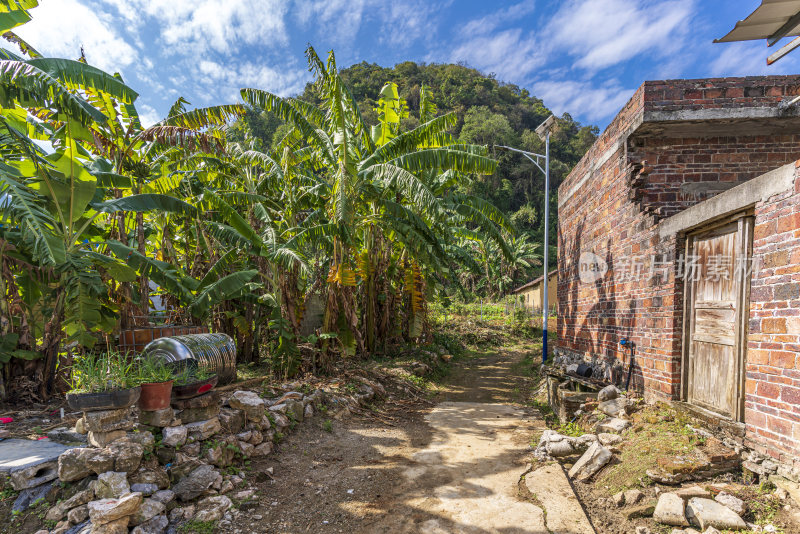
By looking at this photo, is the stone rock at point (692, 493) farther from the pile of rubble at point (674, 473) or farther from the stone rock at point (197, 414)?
the stone rock at point (197, 414)

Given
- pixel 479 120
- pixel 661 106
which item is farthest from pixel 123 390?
pixel 479 120

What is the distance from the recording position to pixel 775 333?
143 inches

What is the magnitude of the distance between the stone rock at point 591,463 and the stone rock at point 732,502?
3.62 ft

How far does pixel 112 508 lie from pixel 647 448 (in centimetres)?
494

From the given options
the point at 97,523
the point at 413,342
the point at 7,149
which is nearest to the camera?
the point at 97,523

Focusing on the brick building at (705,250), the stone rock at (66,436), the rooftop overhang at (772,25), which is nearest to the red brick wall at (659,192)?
the brick building at (705,250)

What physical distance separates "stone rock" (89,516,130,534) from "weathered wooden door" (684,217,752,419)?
5670 millimetres

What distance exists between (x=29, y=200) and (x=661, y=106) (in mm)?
8131

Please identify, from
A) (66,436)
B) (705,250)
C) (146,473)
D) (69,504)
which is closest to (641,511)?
(705,250)

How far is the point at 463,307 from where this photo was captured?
21.4 metres

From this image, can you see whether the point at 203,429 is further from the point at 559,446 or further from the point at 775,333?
the point at 775,333

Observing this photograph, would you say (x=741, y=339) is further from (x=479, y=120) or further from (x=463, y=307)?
(x=479, y=120)

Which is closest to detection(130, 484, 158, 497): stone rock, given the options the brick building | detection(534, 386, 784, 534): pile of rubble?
detection(534, 386, 784, 534): pile of rubble

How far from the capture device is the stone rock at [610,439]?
4.78m
